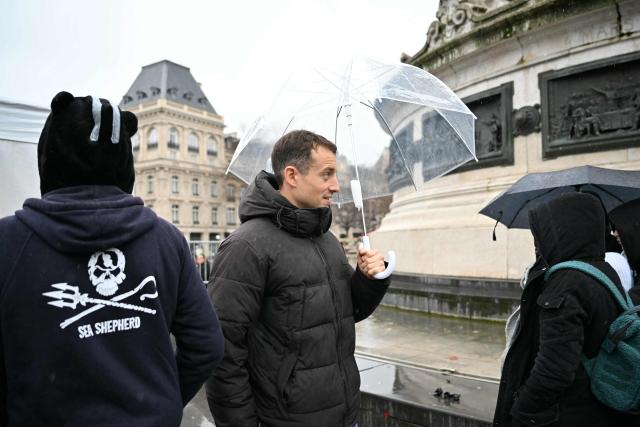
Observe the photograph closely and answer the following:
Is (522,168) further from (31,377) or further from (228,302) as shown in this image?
(31,377)

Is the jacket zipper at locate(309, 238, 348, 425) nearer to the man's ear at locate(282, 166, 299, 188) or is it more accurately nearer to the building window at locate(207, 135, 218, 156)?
the man's ear at locate(282, 166, 299, 188)

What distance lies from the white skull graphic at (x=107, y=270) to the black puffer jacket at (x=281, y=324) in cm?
73

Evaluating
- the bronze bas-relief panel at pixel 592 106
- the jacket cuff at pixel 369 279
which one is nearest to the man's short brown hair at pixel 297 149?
the jacket cuff at pixel 369 279

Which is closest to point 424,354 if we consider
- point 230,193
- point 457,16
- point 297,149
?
point 297,149

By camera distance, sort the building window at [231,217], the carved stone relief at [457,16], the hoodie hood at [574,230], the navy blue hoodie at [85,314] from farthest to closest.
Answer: the building window at [231,217] → the carved stone relief at [457,16] → the hoodie hood at [574,230] → the navy blue hoodie at [85,314]

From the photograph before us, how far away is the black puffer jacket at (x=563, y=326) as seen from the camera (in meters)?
2.29

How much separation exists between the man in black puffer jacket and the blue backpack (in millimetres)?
1022

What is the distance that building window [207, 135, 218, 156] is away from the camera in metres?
67.2

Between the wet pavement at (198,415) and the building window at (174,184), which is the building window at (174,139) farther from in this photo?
the wet pavement at (198,415)

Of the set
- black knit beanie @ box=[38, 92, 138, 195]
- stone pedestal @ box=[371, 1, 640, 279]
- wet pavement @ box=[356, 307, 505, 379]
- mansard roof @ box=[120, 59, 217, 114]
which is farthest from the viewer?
mansard roof @ box=[120, 59, 217, 114]

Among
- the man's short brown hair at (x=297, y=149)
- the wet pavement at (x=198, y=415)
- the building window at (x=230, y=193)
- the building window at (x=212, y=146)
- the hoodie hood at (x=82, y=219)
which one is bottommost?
the wet pavement at (x=198, y=415)

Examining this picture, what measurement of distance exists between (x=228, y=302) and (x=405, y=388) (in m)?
2.38

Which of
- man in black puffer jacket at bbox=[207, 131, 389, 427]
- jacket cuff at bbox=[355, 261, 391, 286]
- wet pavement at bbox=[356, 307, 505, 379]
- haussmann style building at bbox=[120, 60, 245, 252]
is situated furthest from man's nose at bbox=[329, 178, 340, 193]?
haussmann style building at bbox=[120, 60, 245, 252]

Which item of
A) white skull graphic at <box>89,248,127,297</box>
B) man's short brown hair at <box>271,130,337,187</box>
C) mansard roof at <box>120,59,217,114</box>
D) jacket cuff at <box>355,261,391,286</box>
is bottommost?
jacket cuff at <box>355,261,391,286</box>
